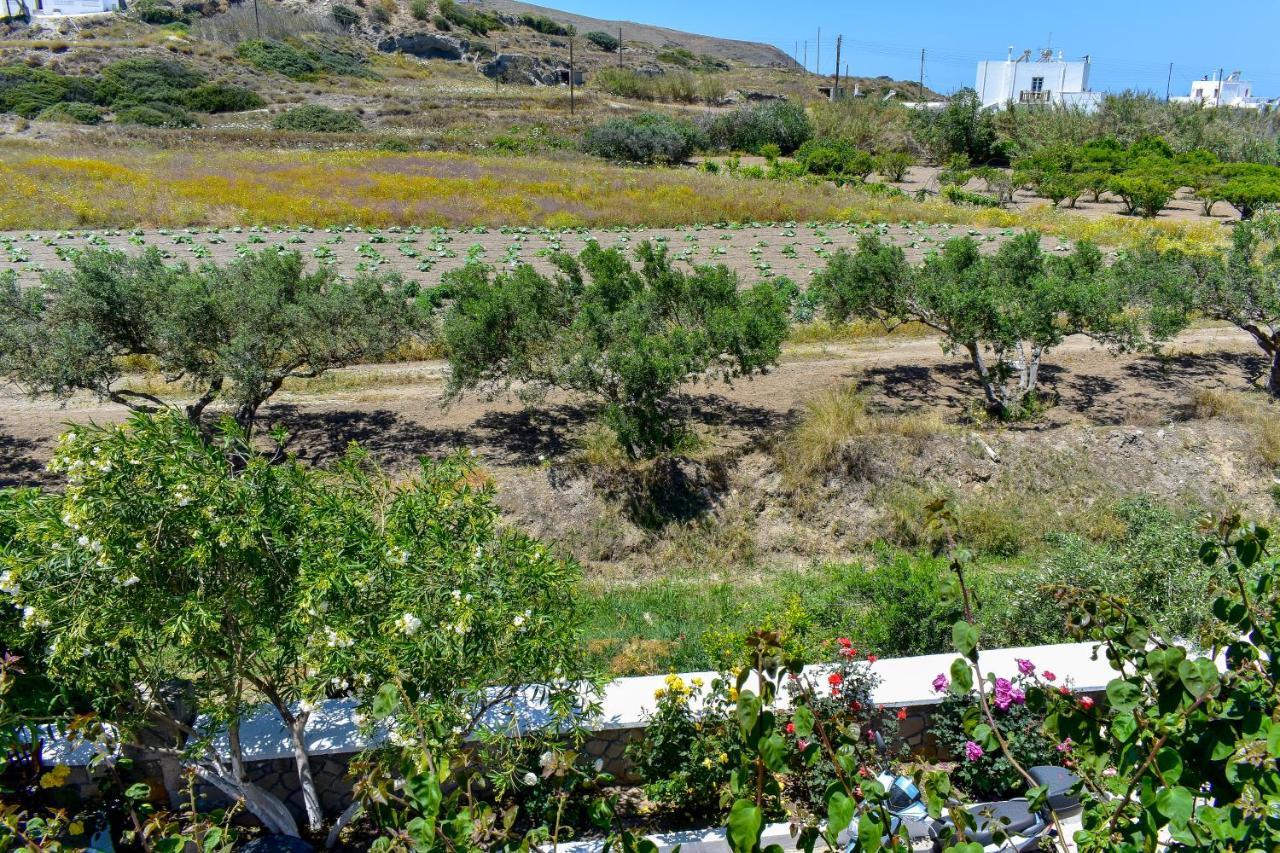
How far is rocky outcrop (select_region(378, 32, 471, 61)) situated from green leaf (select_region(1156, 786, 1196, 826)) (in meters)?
111

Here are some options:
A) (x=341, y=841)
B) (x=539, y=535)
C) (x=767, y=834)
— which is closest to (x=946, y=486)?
(x=539, y=535)

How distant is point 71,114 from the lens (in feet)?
188

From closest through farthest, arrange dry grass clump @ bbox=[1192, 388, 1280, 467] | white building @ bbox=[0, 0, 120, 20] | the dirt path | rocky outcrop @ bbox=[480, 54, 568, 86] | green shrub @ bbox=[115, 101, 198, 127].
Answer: dry grass clump @ bbox=[1192, 388, 1280, 467] < the dirt path < green shrub @ bbox=[115, 101, 198, 127] < rocky outcrop @ bbox=[480, 54, 568, 86] < white building @ bbox=[0, 0, 120, 20]

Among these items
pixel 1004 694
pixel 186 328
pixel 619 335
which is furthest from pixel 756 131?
pixel 1004 694

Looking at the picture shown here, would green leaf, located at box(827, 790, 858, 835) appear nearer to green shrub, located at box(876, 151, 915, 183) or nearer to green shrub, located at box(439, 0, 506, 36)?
green shrub, located at box(876, 151, 915, 183)

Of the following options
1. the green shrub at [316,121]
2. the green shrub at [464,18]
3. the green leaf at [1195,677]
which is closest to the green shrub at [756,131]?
the green shrub at [316,121]

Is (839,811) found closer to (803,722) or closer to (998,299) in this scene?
(803,722)

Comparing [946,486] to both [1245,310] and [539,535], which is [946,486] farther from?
[1245,310]

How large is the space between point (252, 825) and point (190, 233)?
89.7 feet

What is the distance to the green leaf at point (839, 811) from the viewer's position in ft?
7.00

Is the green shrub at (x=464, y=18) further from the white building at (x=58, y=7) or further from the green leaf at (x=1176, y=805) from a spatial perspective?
the green leaf at (x=1176, y=805)

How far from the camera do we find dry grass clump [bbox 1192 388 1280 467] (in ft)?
40.1

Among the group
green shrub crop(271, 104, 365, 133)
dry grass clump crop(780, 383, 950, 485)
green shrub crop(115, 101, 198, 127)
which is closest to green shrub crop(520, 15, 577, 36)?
green shrub crop(271, 104, 365, 133)

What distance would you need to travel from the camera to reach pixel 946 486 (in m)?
11.6
